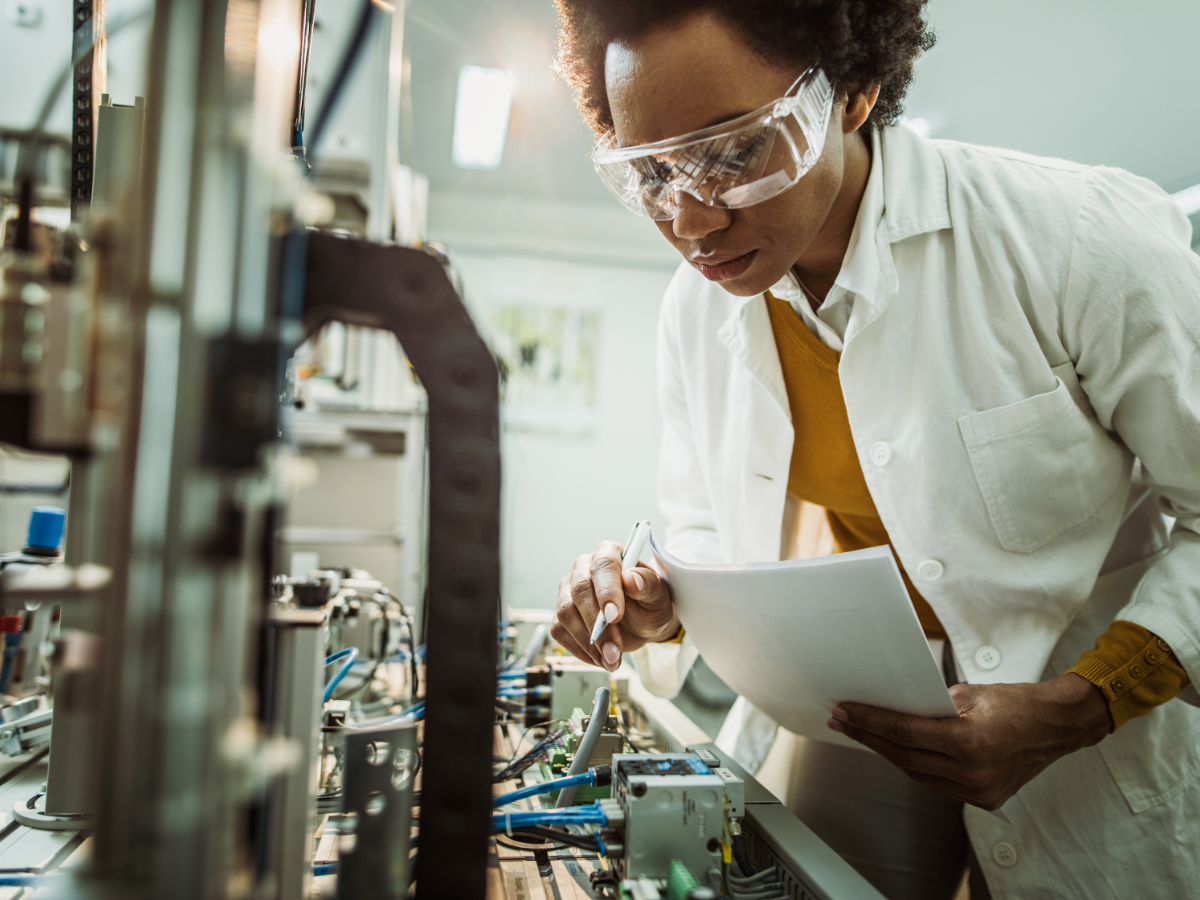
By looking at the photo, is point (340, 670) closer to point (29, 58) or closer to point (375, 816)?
point (375, 816)

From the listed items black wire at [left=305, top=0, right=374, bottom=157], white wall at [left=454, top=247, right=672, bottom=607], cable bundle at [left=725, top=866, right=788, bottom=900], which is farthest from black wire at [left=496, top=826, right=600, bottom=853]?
white wall at [left=454, top=247, right=672, bottom=607]

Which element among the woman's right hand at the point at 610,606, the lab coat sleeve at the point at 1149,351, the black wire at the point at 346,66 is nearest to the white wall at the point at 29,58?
the black wire at the point at 346,66

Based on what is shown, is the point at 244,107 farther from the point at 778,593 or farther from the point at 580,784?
the point at 580,784

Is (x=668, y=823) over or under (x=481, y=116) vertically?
under

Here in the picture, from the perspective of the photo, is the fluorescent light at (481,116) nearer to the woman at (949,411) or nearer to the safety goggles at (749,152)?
the woman at (949,411)

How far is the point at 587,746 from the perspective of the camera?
777 mm

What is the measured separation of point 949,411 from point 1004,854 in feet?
1.92

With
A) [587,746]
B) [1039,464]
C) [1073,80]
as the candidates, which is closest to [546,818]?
[587,746]

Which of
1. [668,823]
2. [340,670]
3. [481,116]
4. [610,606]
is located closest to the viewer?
[668,823]

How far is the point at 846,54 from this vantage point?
762mm

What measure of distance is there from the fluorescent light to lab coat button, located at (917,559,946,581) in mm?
3309

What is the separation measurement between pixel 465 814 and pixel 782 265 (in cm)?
67

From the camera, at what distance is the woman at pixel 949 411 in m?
0.71

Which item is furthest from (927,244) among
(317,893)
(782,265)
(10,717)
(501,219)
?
(501,219)
